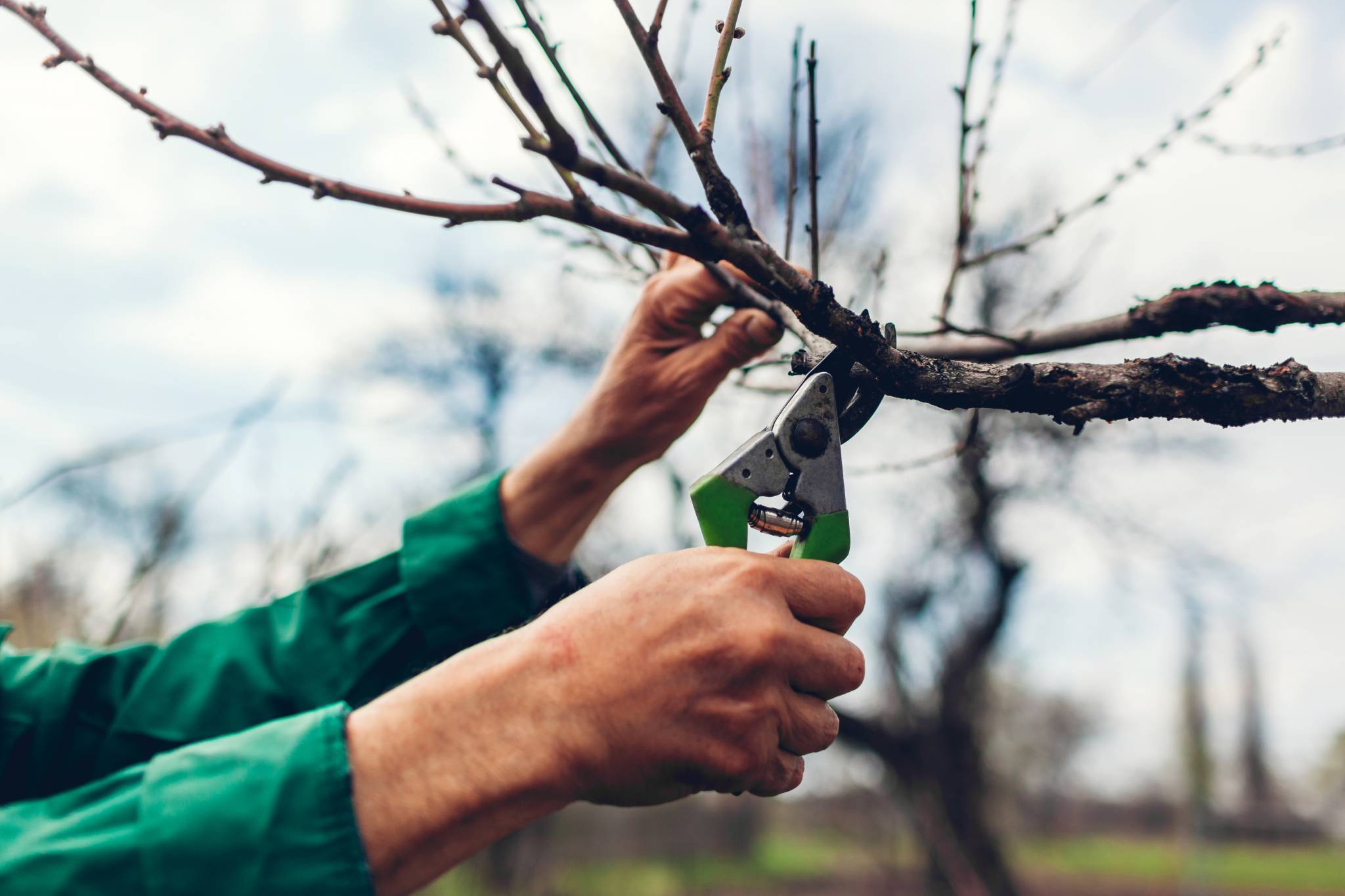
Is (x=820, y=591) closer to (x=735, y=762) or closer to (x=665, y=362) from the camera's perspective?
(x=735, y=762)

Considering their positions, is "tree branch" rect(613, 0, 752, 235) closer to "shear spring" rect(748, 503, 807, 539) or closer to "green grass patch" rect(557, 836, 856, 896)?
"shear spring" rect(748, 503, 807, 539)

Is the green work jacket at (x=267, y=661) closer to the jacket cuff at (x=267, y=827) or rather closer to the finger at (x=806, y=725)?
the jacket cuff at (x=267, y=827)

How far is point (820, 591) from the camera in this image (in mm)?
1122

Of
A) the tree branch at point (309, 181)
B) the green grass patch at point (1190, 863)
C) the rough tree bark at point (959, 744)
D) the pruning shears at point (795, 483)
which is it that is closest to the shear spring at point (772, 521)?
the pruning shears at point (795, 483)

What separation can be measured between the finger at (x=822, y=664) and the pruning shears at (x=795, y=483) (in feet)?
0.50

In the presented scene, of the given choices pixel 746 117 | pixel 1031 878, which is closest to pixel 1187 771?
pixel 1031 878

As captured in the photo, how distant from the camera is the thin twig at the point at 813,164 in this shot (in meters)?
1.56

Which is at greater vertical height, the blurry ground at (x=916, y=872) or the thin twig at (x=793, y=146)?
the thin twig at (x=793, y=146)

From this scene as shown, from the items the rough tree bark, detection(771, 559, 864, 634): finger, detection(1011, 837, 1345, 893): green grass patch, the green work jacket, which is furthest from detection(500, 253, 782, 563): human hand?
detection(1011, 837, 1345, 893): green grass patch

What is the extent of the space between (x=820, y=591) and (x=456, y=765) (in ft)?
1.73

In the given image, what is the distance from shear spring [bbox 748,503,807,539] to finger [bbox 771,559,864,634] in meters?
0.13

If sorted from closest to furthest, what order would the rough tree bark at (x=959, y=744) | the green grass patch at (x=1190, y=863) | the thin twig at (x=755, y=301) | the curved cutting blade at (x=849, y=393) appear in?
the curved cutting blade at (x=849, y=393), the thin twig at (x=755, y=301), the rough tree bark at (x=959, y=744), the green grass patch at (x=1190, y=863)

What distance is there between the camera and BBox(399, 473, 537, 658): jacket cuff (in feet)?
6.77

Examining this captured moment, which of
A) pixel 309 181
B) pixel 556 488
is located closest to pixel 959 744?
pixel 556 488
